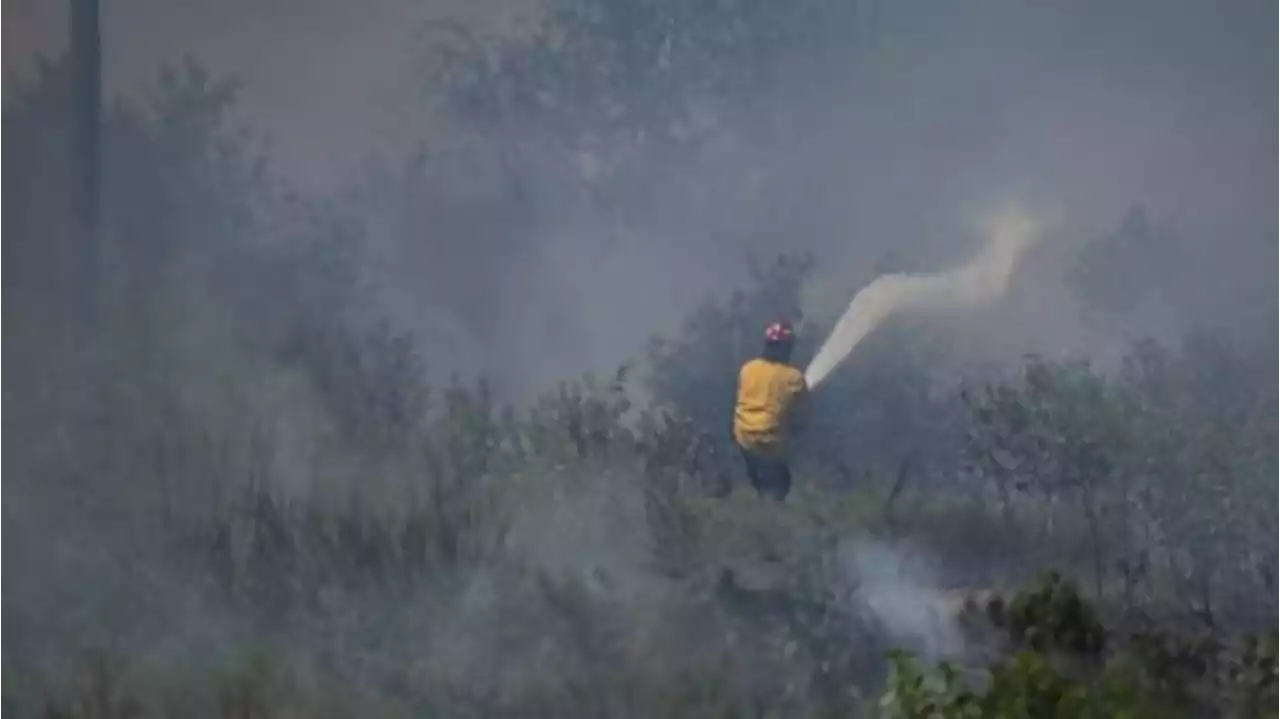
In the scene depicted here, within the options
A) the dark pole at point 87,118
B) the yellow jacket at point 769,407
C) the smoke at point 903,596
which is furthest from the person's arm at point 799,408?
the dark pole at point 87,118

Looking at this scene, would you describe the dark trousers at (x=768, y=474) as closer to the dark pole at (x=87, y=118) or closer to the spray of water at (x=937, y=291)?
the spray of water at (x=937, y=291)

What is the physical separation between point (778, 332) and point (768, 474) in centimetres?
23

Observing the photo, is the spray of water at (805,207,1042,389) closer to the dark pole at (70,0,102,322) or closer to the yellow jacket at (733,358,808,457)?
the yellow jacket at (733,358,808,457)

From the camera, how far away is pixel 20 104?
3010 mm

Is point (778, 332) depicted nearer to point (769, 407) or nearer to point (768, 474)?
point (769, 407)

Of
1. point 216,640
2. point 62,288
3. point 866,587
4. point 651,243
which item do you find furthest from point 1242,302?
point 62,288

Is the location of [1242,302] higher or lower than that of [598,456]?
higher

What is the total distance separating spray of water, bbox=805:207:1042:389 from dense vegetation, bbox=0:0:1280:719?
36mm

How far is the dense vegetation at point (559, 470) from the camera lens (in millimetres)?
2889

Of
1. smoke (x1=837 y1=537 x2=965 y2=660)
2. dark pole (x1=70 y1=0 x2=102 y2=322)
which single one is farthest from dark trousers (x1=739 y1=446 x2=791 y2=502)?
dark pole (x1=70 y1=0 x2=102 y2=322)

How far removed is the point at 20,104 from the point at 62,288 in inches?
12.5

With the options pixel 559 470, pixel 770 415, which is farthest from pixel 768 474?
pixel 559 470

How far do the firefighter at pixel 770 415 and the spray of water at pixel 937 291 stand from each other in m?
0.04

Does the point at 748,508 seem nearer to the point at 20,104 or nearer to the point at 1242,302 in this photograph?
the point at 1242,302
